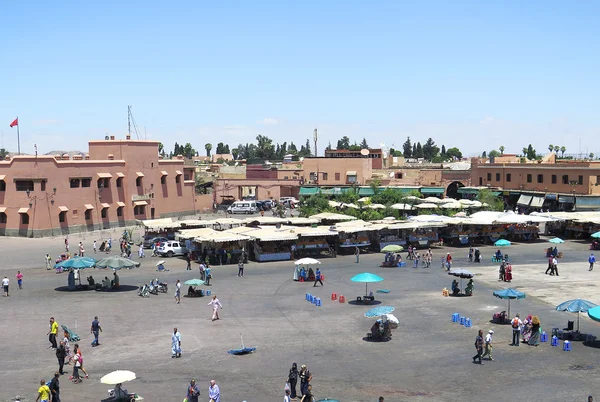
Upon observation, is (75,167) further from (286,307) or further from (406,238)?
(286,307)

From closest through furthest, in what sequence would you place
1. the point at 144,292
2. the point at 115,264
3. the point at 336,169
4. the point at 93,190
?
the point at 144,292
the point at 115,264
the point at 93,190
the point at 336,169

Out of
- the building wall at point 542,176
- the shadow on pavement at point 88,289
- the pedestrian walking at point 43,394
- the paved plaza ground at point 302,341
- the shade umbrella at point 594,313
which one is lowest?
the paved plaza ground at point 302,341

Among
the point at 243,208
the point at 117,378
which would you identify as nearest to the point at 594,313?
the point at 117,378

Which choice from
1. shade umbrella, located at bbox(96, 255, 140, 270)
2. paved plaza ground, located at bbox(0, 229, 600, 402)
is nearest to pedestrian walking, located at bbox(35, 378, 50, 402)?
paved plaza ground, located at bbox(0, 229, 600, 402)

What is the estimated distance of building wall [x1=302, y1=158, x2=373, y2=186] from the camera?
3460 inches

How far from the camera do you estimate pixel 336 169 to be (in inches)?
3482

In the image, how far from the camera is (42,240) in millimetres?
57094

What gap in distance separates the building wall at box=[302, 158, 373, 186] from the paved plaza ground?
1875 inches

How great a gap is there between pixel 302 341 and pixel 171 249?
24.6 meters

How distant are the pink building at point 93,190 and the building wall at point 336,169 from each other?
1817 centimetres

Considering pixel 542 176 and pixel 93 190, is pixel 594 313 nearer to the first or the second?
pixel 93 190

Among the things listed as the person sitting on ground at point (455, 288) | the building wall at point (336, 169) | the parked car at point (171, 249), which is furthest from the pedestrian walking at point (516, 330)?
the building wall at point (336, 169)

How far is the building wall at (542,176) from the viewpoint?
7112cm

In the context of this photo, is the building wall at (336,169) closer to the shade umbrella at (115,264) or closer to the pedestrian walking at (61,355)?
the shade umbrella at (115,264)
